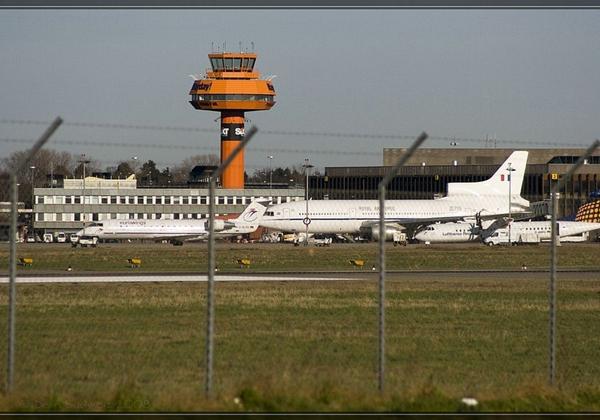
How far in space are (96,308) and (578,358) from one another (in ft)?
41.8

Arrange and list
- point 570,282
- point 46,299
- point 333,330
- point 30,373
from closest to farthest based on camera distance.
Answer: point 30,373 < point 333,330 < point 46,299 < point 570,282

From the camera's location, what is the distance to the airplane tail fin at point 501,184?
113812 mm

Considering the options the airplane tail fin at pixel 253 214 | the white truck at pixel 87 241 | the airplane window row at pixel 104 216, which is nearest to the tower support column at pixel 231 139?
the airplane window row at pixel 104 216

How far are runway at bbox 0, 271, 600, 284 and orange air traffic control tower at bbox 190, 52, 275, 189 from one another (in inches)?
3556

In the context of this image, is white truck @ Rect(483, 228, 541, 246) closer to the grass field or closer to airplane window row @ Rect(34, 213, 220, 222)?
the grass field

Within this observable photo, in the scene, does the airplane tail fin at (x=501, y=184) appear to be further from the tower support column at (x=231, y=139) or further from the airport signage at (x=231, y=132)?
the airport signage at (x=231, y=132)

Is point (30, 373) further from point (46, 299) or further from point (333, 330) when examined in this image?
point (46, 299)

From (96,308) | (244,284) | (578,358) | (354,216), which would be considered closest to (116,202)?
(354,216)

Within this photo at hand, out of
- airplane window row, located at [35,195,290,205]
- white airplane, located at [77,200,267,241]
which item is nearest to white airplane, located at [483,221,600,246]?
white airplane, located at [77,200,267,241]

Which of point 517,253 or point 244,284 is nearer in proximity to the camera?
point 244,284

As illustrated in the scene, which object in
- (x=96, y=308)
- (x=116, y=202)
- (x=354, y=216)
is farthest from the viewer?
(x=116, y=202)

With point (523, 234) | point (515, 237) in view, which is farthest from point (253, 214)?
point (523, 234)

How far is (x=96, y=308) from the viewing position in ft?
91.4

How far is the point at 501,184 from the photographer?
4530 inches
